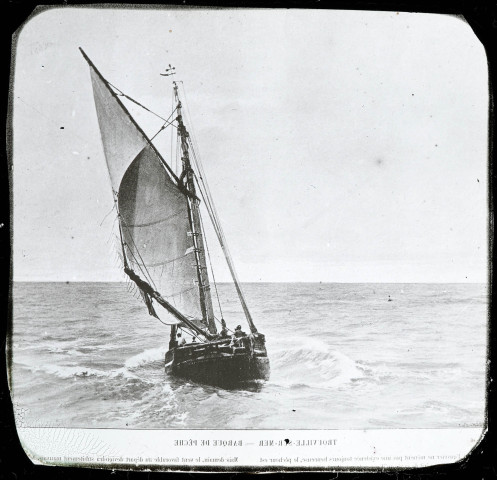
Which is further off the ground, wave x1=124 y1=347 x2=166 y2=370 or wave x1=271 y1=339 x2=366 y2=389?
wave x1=124 y1=347 x2=166 y2=370

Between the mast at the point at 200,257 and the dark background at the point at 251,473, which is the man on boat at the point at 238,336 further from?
the dark background at the point at 251,473

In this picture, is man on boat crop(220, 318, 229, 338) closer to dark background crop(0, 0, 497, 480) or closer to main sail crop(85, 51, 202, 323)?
main sail crop(85, 51, 202, 323)

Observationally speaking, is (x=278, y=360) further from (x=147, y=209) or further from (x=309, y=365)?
(x=147, y=209)

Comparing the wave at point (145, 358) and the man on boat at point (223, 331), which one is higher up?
the man on boat at point (223, 331)

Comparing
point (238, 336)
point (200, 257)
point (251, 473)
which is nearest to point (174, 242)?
point (200, 257)

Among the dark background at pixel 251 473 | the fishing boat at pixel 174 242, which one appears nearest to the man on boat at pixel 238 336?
the fishing boat at pixel 174 242

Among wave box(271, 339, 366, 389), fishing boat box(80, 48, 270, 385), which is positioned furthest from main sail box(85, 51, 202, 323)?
wave box(271, 339, 366, 389)
